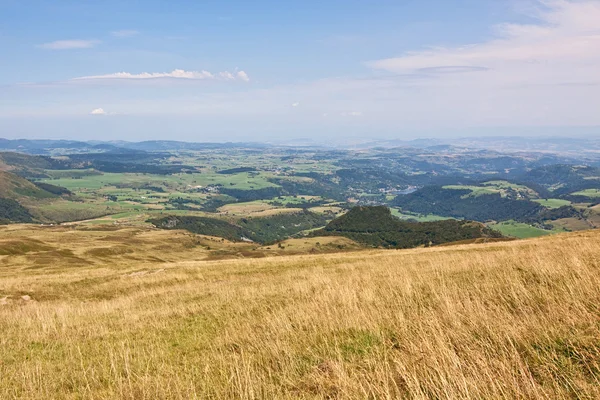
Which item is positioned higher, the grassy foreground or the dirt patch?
the grassy foreground

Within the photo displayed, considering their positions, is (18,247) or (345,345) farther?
(18,247)

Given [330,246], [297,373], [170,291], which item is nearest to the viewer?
[297,373]

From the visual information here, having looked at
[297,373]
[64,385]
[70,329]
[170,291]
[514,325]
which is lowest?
[170,291]

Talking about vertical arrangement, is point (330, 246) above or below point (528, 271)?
below

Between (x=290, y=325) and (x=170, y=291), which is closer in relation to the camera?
(x=290, y=325)

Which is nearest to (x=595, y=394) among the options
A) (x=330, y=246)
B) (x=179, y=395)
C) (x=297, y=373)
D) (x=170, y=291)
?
(x=297, y=373)

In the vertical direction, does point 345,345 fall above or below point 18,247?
above

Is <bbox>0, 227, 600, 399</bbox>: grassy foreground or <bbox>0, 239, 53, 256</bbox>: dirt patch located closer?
<bbox>0, 227, 600, 399</bbox>: grassy foreground

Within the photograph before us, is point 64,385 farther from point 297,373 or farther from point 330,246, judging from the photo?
point 330,246

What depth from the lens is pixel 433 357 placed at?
6277 mm

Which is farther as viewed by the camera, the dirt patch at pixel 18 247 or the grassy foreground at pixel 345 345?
the dirt patch at pixel 18 247

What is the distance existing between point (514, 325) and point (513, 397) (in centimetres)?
268

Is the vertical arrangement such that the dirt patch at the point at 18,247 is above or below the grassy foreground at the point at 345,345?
below

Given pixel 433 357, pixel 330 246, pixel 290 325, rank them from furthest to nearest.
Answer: pixel 330 246, pixel 290 325, pixel 433 357
